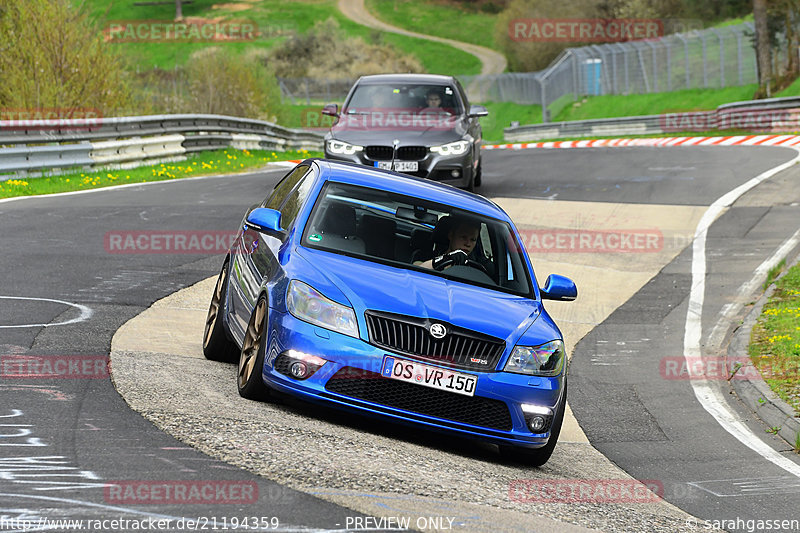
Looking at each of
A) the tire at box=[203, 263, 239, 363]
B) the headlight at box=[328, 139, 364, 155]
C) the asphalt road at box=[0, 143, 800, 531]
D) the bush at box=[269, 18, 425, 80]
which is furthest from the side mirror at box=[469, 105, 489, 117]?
the bush at box=[269, 18, 425, 80]

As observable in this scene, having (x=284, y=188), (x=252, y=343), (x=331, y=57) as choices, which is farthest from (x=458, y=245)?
(x=331, y=57)

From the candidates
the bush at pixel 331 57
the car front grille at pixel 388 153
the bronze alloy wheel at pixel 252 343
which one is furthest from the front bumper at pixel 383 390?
the bush at pixel 331 57

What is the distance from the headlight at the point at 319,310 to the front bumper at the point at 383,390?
1.9 inches

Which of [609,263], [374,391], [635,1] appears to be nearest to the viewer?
[374,391]

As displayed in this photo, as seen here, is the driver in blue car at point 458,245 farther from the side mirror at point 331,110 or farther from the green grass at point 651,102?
the green grass at point 651,102

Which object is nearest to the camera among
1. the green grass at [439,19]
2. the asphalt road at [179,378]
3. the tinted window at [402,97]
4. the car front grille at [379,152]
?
the asphalt road at [179,378]

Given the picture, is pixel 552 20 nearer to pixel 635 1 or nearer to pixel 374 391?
pixel 635 1

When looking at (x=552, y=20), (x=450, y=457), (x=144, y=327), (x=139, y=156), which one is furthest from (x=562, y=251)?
(x=552, y=20)

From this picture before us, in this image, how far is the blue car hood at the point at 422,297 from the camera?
22.9ft

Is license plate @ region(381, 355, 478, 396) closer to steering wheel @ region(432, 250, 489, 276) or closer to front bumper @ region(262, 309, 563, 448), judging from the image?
front bumper @ region(262, 309, 563, 448)

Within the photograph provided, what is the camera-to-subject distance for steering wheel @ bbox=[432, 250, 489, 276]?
26.5ft

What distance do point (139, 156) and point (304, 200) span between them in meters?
17.5

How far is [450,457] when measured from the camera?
6.92m

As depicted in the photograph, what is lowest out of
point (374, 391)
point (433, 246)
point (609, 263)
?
point (609, 263)
